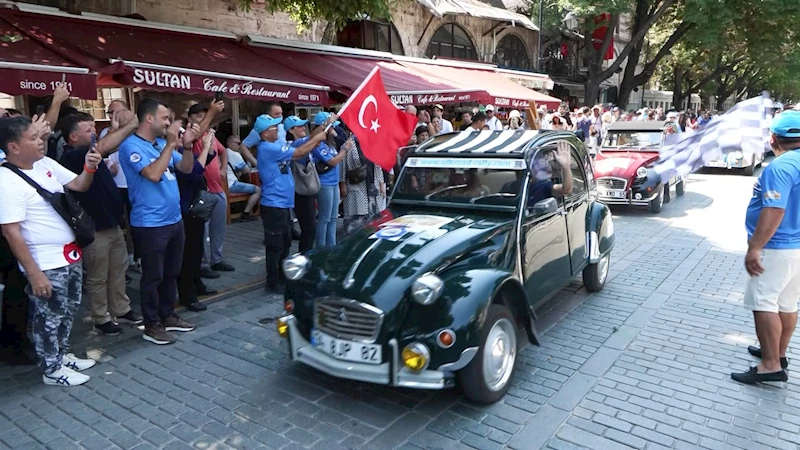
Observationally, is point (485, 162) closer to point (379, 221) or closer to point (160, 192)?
point (379, 221)

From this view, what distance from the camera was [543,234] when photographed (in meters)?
4.81

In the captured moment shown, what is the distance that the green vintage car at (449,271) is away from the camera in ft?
11.6

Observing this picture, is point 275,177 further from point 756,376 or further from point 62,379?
point 756,376

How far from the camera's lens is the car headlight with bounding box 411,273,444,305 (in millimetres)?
3490

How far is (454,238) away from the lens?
13.7 ft

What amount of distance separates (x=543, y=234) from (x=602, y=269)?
6.22 ft

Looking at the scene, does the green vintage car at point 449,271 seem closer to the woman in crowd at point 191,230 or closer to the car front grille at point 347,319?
the car front grille at point 347,319

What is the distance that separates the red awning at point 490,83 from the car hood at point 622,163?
279 cm

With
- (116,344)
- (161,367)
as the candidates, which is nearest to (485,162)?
(161,367)

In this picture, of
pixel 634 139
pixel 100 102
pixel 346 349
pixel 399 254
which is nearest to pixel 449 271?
pixel 399 254

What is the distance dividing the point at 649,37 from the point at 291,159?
1269 inches

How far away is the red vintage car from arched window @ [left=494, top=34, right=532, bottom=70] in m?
10.3

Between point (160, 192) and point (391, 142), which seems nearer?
point (160, 192)

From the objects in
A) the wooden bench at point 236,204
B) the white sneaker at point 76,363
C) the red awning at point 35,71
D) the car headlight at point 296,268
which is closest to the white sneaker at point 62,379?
the white sneaker at point 76,363
